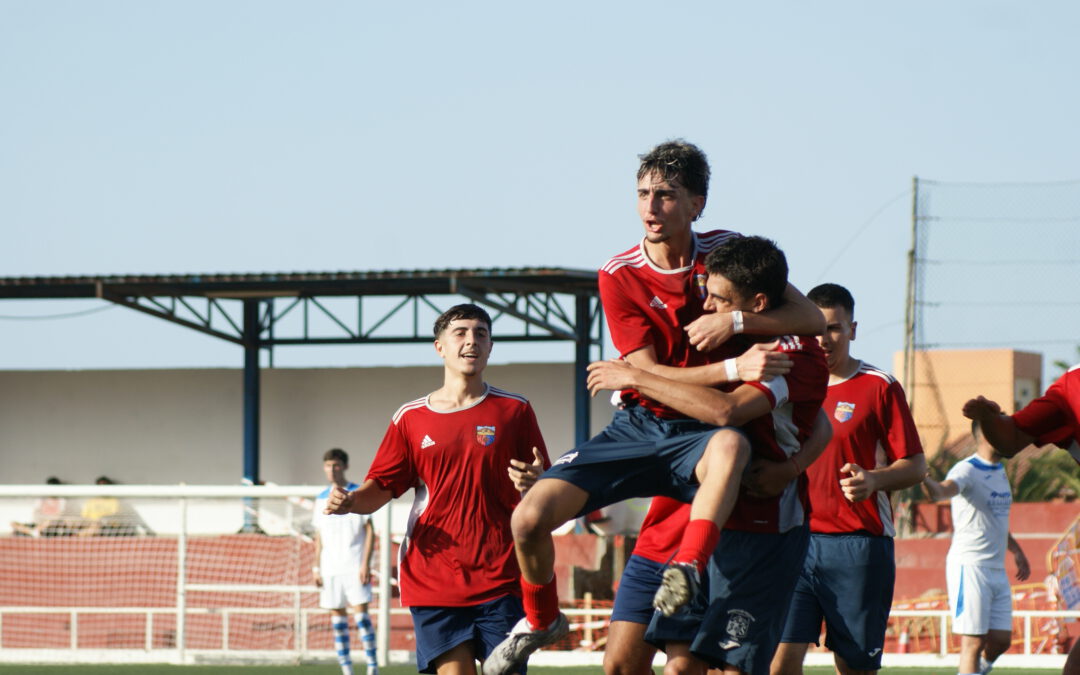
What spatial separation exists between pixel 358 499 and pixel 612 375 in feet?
6.84

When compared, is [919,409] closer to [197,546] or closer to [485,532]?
[197,546]

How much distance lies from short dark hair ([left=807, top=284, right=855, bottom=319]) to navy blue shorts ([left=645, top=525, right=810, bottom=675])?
2.13 m

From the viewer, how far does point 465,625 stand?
23.3ft

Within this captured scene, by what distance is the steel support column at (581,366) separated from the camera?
25.5 metres

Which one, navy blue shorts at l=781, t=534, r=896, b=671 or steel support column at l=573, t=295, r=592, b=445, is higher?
steel support column at l=573, t=295, r=592, b=445

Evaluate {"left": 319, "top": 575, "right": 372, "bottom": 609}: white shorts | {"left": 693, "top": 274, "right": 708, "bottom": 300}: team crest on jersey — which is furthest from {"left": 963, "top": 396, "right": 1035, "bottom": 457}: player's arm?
{"left": 319, "top": 575, "right": 372, "bottom": 609}: white shorts

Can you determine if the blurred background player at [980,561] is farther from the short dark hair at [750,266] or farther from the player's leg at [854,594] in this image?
the short dark hair at [750,266]

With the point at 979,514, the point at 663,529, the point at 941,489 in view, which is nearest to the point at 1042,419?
the point at 663,529

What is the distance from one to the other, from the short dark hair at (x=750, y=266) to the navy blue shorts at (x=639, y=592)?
122 cm

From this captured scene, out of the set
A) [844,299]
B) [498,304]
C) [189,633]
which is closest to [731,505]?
[844,299]

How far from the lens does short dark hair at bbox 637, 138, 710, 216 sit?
593cm

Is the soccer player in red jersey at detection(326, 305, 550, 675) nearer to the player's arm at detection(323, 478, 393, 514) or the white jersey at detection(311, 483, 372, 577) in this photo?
the player's arm at detection(323, 478, 393, 514)

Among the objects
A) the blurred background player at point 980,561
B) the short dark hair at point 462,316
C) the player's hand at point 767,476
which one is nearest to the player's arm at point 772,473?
the player's hand at point 767,476

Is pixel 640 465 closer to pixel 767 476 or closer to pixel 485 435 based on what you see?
pixel 767 476
